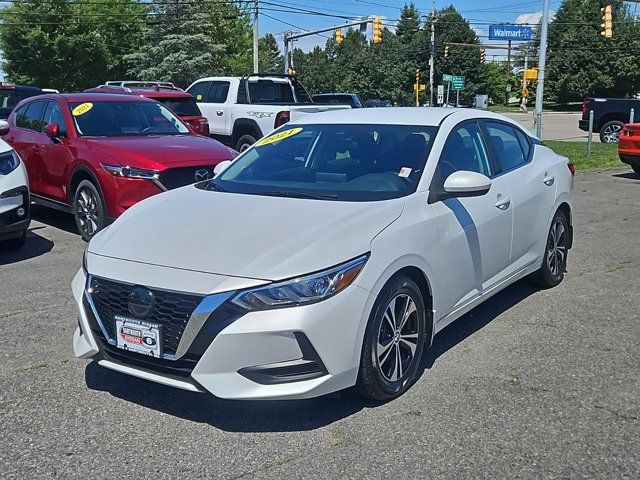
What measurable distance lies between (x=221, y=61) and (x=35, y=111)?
1958 inches

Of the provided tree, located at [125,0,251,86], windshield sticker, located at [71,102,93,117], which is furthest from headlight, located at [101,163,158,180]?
tree, located at [125,0,251,86]

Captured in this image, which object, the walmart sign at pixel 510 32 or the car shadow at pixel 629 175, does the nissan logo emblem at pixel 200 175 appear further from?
the walmart sign at pixel 510 32

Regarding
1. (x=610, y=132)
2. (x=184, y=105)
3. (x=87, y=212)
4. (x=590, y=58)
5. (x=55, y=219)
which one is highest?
(x=590, y=58)

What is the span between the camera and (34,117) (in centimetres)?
916

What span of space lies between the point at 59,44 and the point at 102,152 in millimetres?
51763

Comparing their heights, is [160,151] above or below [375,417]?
above

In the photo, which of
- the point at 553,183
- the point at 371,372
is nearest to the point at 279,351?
the point at 371,372

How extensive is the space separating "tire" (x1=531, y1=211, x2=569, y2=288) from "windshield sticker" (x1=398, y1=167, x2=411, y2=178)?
6.76ft

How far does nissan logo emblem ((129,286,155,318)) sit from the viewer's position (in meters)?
3.47

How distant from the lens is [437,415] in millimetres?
3742

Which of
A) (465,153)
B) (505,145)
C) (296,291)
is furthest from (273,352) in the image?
(505,145)

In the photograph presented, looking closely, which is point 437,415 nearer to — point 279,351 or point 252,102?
point 279,351

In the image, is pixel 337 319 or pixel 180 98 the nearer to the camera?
pixel 337 319

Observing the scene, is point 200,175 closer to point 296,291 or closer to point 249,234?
point 249,234
